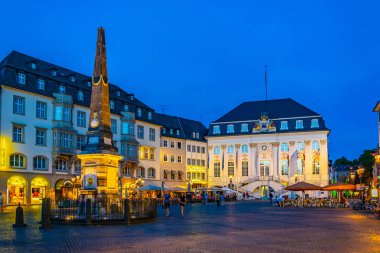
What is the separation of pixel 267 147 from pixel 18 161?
44.2 m

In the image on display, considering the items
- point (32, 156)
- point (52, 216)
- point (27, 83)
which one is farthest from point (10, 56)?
point (52, 216)

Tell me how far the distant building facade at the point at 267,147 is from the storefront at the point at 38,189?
36484mm

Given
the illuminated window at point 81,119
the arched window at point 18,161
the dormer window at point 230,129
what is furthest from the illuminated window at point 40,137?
the dormer window at point 230,129

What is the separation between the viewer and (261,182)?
79375mm

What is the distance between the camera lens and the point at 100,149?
2720 centimetres

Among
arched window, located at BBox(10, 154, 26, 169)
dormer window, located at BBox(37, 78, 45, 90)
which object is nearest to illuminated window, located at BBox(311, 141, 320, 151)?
dormer window, located at BBox(37, 78, 45, 90)

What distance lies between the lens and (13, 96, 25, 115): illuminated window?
1904 inches

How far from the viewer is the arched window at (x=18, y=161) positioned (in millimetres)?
47906

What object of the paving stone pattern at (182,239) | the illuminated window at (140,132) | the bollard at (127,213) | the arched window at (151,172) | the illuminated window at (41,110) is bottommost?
the paving stone pattern at (182,239)

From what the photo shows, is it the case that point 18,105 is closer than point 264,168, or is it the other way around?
point 18,105

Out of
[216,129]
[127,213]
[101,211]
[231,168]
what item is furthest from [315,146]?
[127,213]

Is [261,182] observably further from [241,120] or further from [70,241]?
[70,241]

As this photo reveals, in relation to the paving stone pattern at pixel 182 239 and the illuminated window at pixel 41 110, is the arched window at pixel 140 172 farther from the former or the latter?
the paving stone pattern at pixel 182 239

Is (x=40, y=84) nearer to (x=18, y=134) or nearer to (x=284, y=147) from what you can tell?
Result: (x=18, y=134)
